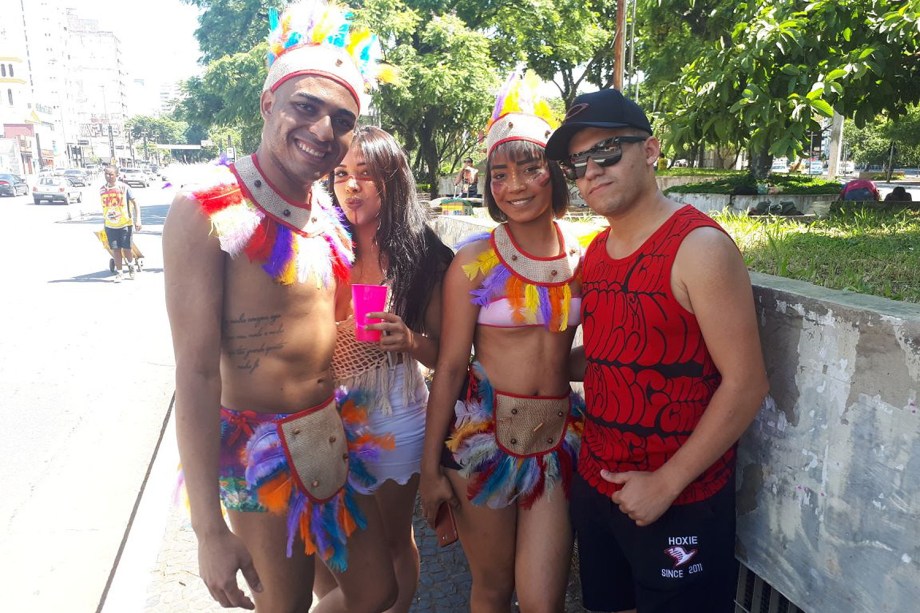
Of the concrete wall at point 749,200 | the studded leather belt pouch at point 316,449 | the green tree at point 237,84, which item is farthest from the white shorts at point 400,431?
the green tree at point 237,84

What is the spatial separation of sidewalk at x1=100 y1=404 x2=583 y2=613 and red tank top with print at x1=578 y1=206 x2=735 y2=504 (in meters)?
1.55

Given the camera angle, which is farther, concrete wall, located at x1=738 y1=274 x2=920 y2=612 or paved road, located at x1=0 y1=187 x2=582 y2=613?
paved road, located at x1=0 y1=187 x2=582 y2=613

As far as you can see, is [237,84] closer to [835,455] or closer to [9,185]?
[835,455]

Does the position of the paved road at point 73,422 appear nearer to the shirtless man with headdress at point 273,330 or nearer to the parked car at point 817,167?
the shirtless man with headdress at point 273,330

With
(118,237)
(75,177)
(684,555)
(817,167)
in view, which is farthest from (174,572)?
(817,167)

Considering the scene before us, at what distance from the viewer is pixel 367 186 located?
112 inches

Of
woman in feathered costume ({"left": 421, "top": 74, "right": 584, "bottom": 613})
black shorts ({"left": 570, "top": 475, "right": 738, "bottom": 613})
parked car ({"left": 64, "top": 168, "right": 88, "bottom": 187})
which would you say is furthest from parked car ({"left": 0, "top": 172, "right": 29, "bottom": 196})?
black shorts ({"left": 570, "top": 475, "right": 738, "bottom": 613})

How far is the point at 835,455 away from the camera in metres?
1.98

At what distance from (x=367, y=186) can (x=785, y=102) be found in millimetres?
3807

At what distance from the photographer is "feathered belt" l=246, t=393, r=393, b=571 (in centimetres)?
221

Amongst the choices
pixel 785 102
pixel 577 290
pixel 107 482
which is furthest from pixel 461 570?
pixel 785 102

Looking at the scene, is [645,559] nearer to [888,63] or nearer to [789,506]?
[789,506]

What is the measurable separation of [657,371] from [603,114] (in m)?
0.83

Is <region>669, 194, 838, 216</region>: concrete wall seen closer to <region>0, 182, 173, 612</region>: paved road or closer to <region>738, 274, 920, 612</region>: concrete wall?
<region>0, 182, 173, 612</region>: paved road
